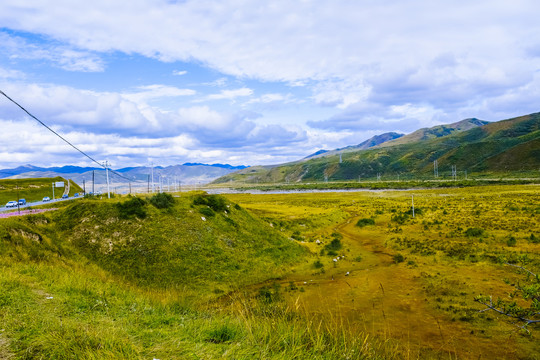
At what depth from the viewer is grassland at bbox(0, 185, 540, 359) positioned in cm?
634

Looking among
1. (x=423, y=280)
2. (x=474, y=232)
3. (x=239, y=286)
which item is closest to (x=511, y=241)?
(x=474, y=232)

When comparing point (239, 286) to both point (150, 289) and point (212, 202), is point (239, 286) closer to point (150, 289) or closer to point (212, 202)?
point (150, 289)

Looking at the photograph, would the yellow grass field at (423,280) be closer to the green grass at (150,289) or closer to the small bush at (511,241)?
the small bush at (511,241)

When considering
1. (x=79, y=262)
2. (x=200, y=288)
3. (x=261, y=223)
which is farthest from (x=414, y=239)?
(x=79, y=262)

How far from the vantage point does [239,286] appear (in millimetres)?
19453

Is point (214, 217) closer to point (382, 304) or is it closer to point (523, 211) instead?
point (382, 304)

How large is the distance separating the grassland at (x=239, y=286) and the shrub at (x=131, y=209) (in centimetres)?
7

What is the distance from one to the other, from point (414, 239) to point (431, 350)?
22787mm

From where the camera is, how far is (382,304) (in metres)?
16.4

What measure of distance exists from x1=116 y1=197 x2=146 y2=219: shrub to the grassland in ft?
0.24

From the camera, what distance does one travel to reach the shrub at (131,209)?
22.3 meters

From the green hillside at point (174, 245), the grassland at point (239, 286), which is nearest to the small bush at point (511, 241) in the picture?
the grassland at point (239, 286)

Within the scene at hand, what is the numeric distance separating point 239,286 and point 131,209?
1025 cm

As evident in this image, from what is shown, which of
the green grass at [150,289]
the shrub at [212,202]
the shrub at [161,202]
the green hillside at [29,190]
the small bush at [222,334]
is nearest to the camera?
the green grass at [150,289]
